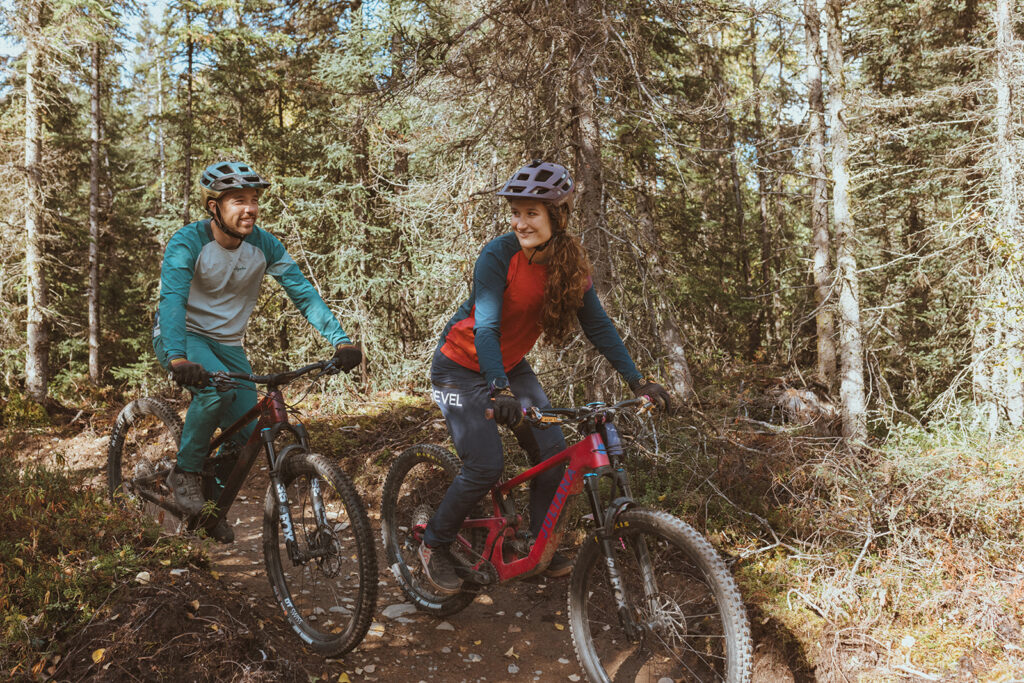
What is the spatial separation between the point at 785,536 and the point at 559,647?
2.17 m

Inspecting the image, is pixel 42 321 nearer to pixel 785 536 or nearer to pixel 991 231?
pixel 785 536

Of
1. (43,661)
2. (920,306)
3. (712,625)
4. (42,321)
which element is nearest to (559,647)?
(712,625)

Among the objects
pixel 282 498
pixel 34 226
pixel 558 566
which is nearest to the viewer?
pixel 282 498

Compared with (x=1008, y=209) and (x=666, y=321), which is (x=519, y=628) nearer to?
(x=666, y=321)

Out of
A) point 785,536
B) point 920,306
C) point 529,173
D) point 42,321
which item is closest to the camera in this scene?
point 529,173

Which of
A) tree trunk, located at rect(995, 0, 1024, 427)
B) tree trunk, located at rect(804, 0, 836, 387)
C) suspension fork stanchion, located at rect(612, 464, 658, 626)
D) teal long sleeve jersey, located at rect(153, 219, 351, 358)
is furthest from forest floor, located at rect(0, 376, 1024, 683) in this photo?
tree trunk, located at rect(804, 0, 836, 387)

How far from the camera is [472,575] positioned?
441cm

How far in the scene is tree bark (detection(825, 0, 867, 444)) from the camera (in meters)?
11.6

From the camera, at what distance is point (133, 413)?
18.2 feet

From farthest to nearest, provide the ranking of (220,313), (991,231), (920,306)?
1. (920,306)
2. (991,231)
3. (220,313)

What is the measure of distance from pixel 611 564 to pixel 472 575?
1275 mm

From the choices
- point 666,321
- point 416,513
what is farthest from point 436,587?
point 666,321

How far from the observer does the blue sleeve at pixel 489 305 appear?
3.70 meters

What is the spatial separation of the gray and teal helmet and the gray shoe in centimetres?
194
